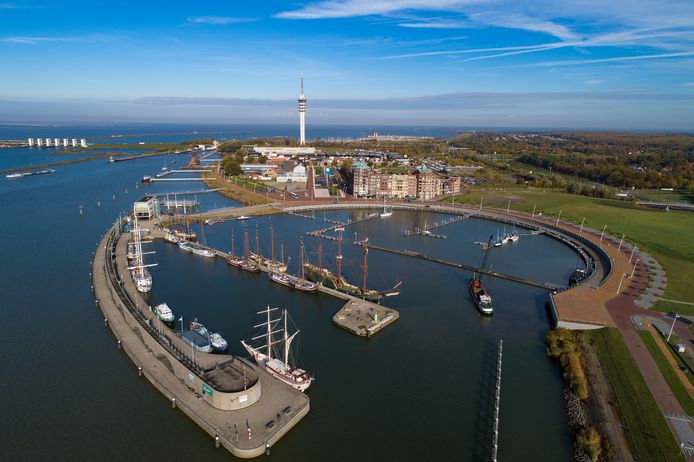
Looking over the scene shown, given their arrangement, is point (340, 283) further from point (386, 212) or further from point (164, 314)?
point (386, 212)

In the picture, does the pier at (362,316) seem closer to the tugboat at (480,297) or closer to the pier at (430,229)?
the tugboat at (480,297)

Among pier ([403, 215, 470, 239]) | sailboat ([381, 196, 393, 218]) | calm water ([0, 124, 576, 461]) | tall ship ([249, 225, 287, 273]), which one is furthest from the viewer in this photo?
sailboat ([381, 196, 393, 218])

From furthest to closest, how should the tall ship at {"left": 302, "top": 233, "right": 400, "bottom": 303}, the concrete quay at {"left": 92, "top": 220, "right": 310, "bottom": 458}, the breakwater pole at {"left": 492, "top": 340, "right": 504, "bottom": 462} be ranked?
the tall ship at {"left": 302, "top": 233, "right": 400, "bottom": 303} → the concrete quay at {"left": 92, "top": 220, "right": 310, "bottom": 458} → the breakwater pole at {"left": 492, "top": 340, "right": 504, "bottom": 462}

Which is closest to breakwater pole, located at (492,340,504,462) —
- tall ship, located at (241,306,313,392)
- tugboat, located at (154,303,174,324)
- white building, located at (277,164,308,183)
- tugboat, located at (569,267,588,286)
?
tall ship, located at (241,306,313,392)

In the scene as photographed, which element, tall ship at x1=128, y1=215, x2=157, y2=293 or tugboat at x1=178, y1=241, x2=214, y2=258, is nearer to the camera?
Answer: tall ship at x1=128, y1=215, x2=157, y2=293

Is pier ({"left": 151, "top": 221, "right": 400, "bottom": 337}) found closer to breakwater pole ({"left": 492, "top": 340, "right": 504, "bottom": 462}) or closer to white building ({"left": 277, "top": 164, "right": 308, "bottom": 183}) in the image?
breakwater pole ({"left": 492, "top": 340, "right": 504, "bottom": 462})

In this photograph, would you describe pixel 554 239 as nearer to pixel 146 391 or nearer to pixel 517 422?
pixel 517 422
